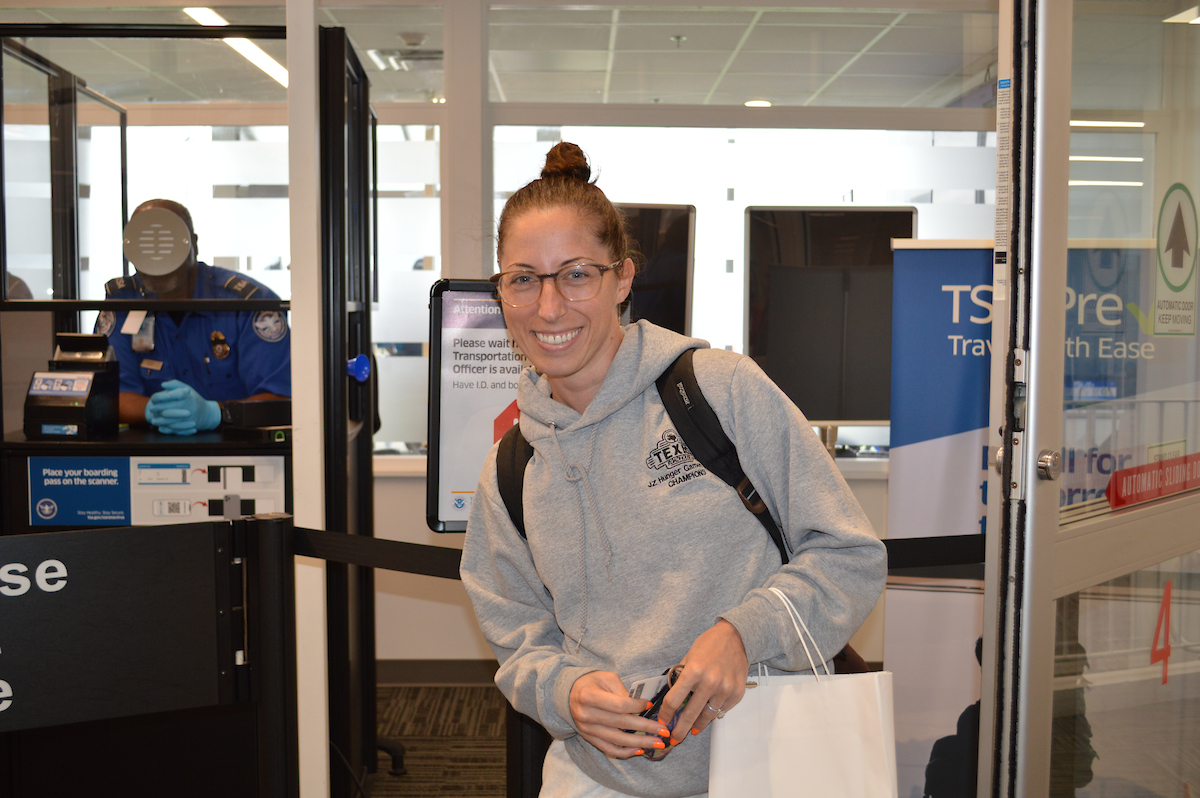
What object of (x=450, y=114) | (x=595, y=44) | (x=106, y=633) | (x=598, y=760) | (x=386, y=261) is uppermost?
(x=595, y=44)

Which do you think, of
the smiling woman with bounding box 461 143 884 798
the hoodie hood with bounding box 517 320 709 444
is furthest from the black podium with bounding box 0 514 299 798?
the hoodie hood with bounding box 517 320 709 444

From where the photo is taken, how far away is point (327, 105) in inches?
87.0

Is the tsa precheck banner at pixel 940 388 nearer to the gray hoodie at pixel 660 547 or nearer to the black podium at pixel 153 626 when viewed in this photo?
the gray hoodie at pixel 660 547

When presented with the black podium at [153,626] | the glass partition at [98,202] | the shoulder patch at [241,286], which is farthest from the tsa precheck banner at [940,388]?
the glass partition at [98,202]

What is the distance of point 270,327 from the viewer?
2693mm

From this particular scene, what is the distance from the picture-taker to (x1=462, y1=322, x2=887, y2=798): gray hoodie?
3.42 feet

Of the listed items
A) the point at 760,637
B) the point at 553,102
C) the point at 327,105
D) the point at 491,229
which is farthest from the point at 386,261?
the point at 760,637

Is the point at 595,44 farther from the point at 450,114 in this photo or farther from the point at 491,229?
the point at 491,229

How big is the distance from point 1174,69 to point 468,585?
1864 millimetres

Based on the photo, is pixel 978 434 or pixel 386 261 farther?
pixel 386 261

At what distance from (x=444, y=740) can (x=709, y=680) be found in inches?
97.7

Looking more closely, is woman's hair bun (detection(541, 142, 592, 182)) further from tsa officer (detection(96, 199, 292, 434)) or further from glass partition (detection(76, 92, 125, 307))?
glass partition (detection(76, 92, 125, 307))

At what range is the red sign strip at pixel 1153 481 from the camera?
1.61 m

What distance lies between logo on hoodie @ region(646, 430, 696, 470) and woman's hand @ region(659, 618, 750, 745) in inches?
8.1
